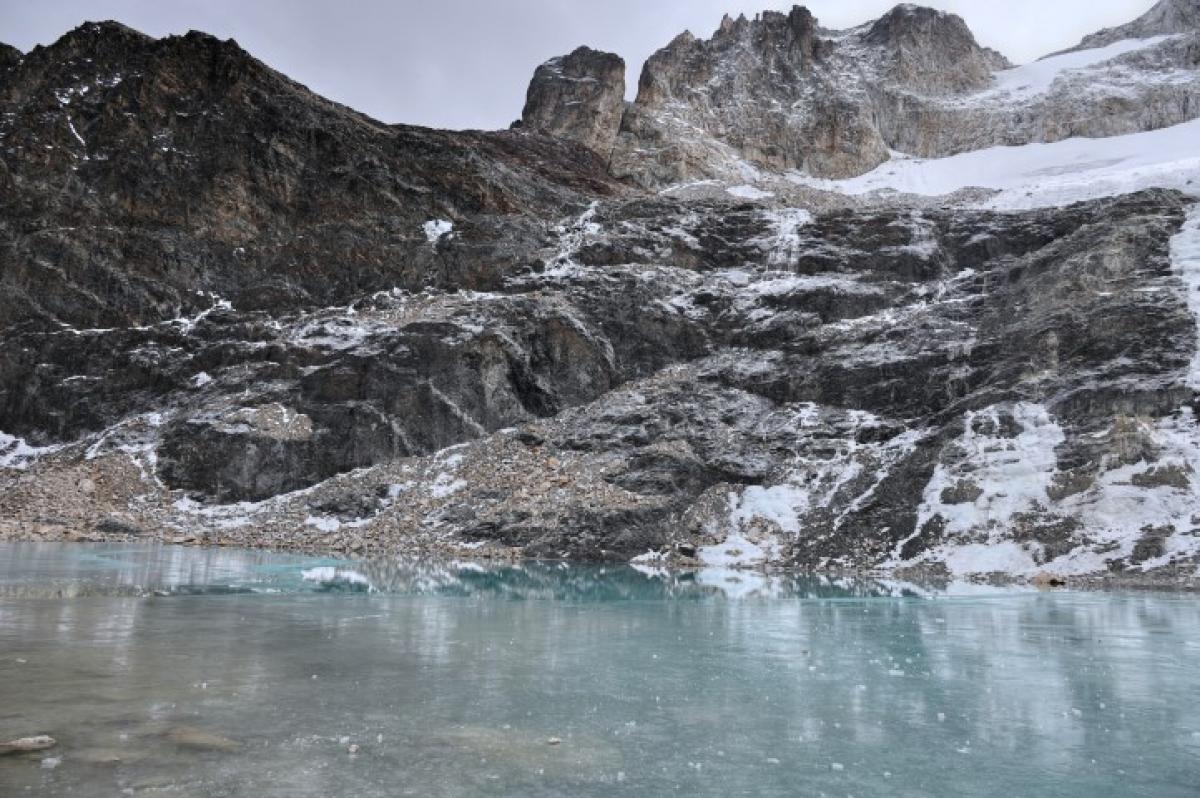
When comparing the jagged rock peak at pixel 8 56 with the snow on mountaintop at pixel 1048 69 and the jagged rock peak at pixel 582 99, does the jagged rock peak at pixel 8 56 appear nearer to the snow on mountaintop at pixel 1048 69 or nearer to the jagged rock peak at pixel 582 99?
the jagged rock peak at pixel 582 99

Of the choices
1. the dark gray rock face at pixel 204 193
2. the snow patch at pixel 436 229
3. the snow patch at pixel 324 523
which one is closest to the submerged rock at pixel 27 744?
the snow patch at pixel 324 523

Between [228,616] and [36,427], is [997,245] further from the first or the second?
[36,427]

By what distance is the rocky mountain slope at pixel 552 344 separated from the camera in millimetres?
42656

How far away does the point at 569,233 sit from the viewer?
75688mm

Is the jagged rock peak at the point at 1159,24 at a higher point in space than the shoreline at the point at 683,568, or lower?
higher

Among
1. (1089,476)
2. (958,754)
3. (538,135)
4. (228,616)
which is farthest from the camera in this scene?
(538,135)

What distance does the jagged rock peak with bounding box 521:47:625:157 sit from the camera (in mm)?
107688

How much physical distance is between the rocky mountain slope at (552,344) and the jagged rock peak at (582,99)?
13074 mm

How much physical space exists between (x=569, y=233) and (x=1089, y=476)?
4901 centimetres

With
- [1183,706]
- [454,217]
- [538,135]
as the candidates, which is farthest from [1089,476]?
[538,135]

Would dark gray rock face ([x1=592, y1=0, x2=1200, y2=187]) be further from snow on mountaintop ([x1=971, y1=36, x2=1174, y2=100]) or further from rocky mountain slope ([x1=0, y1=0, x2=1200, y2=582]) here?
rocky mountain slope ([x1=0, y1=0, x2=1200, y2=582])

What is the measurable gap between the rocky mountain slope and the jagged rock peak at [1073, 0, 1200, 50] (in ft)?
94.6

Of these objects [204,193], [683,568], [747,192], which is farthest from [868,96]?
[683,568]

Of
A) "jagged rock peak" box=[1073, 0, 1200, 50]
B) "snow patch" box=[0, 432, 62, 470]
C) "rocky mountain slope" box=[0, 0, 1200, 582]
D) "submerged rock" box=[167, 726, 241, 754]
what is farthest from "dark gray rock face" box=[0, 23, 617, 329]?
"jagged rock peak" box=[1073, 0, 1200, 50]
